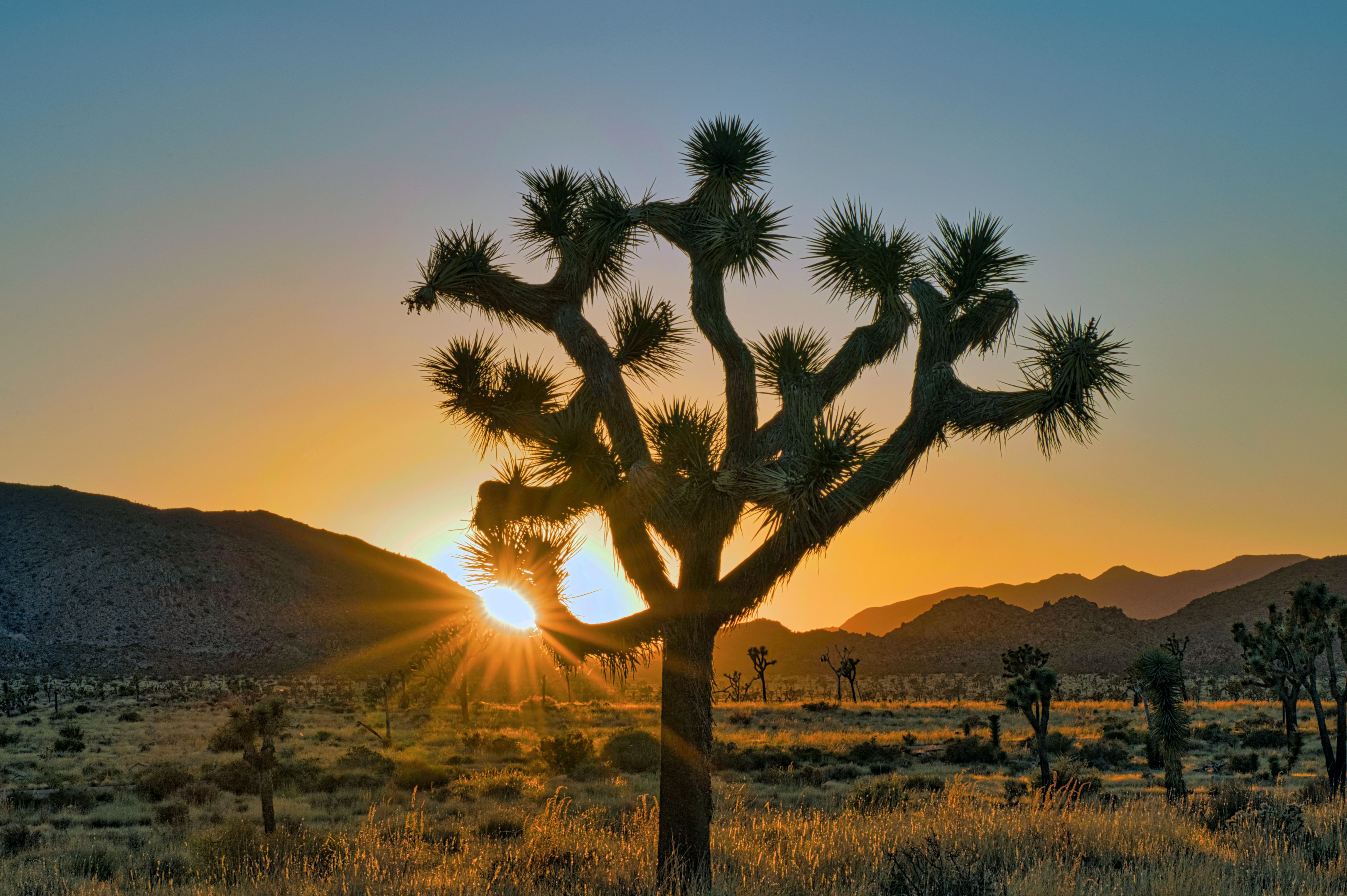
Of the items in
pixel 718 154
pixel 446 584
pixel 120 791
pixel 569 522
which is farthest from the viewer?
pixel 446 584

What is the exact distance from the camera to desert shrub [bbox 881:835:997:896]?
701cm

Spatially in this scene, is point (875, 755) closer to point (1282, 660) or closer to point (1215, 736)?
point (1282, 660)

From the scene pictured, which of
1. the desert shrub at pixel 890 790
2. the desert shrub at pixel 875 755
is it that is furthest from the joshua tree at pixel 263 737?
the desert shrub at pixel 875 755

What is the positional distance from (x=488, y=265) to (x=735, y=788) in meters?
13.5

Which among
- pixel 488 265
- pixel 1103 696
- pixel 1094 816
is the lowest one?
pixel 1103 696

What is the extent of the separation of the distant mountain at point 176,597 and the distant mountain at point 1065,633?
4594 centimetres

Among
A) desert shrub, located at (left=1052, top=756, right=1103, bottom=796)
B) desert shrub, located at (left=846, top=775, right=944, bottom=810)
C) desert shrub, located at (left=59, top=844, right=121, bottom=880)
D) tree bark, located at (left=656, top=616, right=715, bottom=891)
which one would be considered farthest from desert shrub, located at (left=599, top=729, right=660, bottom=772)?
tree bark, located at (left=656, top=616, right=715, bottom=891)

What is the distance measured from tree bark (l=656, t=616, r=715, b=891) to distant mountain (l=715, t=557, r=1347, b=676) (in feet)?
262

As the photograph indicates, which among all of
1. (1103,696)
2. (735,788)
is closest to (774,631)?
(1103,696)

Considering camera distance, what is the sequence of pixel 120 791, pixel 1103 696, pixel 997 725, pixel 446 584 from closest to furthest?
pixel 120 791 → pixel 997 725 → pixel 1103 696 → pixel 446 584

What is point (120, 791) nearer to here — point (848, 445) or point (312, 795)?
point (312, 795)

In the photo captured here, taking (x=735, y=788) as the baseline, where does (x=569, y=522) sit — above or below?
above

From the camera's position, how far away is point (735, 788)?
61.6 feet

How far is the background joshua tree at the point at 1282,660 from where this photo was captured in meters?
19.4
